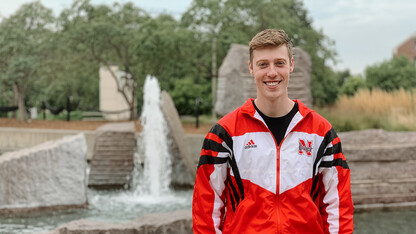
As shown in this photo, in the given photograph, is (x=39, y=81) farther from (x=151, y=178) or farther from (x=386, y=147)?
(x=386, y=147)

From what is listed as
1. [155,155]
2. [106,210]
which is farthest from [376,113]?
[106,210]

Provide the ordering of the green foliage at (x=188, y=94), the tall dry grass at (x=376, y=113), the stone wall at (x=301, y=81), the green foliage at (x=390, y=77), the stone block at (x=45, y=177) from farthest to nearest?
the green foliage at (x=390, y=77)
the green foliage at (x=188, y=94)
the tall dry grass at (x=376, y=113)
the stone wall at (x=301, y=81)
the stone block at (x=45, y=177)

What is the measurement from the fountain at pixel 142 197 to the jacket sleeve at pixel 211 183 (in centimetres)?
502

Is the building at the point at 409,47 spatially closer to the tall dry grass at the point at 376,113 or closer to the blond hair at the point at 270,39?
the tall dry grass at the point at 376,113

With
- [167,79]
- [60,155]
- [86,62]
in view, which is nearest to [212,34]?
[167,79]

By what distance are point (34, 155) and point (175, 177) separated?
329 cm

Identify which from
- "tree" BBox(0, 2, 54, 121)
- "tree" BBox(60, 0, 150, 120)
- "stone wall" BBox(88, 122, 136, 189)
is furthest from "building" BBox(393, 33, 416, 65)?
"stone wall" BBox(88, 122, 136, 189)

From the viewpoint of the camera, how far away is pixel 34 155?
7.55 meters

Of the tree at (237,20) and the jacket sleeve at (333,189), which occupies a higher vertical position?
the tree at (237,20)

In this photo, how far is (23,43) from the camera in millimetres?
23078

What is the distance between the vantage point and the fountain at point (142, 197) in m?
7.03

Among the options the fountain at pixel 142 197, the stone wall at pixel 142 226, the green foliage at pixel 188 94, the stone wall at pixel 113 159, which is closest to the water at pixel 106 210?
the fountain at pixel 142 197

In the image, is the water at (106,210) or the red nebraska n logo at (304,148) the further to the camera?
the water at (106,210)

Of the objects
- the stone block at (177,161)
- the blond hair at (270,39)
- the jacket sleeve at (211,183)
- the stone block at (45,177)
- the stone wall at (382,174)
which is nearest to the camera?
the blond hair at (270,39)
